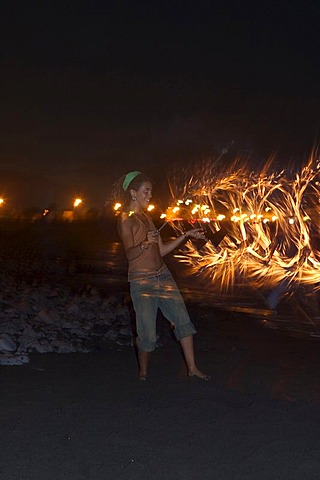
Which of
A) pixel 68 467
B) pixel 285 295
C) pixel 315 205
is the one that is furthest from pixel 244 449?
pixel 315 205

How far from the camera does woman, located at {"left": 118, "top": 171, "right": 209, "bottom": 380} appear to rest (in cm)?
706

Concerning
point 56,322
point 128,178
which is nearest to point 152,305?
point 128,178

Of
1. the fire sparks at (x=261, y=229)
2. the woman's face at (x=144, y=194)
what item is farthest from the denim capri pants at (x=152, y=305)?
the fire sparks at (x=261, y=229)

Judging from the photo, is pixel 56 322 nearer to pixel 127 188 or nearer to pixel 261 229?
pixel 127 188

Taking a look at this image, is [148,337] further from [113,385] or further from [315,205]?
[315,205]

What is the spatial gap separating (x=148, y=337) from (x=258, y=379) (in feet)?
3.77

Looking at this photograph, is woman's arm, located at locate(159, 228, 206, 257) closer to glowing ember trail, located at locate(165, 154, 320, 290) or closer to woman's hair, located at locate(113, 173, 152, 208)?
woman's hair, located at locate(113, 173, 152, 208)

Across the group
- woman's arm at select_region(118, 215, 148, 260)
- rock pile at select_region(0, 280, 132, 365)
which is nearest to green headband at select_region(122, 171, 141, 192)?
woman's arm at select_region(118, 215, 148, 260)

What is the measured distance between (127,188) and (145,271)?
2.61 ft

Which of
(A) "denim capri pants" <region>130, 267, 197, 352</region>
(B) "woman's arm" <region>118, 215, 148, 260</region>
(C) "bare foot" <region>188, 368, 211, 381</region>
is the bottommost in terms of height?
(C) "bare foot" <region>188, 368, 211, 381</region>

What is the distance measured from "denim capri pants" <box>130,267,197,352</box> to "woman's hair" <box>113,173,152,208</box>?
2.40 feet

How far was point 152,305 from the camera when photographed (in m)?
7.12

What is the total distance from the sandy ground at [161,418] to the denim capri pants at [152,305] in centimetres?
42

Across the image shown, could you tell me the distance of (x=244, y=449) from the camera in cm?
511
